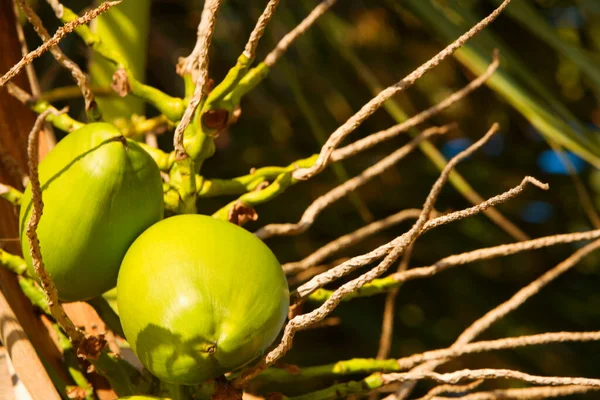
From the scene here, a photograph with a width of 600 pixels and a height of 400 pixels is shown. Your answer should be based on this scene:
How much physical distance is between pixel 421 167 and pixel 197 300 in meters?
1.19

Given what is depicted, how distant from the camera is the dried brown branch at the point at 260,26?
0.65 meters

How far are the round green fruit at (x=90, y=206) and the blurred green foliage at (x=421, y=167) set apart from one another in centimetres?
86

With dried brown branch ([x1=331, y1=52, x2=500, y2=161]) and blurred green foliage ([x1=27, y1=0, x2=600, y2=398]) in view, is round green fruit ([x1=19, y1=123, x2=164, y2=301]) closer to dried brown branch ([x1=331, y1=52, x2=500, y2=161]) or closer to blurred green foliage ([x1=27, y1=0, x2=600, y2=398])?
dried brown branch ([x1=331, y1=52, x2=500, y2=161])

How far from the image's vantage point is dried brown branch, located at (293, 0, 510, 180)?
25.5 inches

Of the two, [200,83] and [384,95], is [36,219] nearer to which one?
[200,83]

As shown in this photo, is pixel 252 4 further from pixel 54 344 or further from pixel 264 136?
pixel 54 344

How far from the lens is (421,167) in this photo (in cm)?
172

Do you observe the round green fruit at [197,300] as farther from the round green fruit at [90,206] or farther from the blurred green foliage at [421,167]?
the blurred green foliage at [421,167]

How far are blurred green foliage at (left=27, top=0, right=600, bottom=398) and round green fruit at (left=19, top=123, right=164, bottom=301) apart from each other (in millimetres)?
861

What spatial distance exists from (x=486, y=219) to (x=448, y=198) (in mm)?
98

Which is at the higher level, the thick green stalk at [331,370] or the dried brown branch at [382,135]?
the dried brown branch at [382,135]

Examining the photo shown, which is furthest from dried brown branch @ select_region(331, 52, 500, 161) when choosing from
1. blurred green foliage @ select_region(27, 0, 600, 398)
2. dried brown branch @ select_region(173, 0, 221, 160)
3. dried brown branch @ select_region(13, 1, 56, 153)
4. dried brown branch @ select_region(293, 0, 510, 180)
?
blurred green foliage @ select_region(27, 0, 600, 398)

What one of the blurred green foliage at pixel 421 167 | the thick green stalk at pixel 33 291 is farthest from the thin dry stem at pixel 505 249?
the blurred green foliage at pixel 421 167

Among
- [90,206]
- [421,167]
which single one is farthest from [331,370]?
[421,167]
